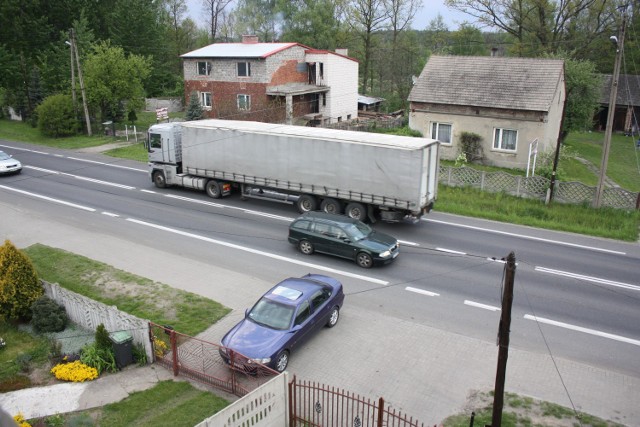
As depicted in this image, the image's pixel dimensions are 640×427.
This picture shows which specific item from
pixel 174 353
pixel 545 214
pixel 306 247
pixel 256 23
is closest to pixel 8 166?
pixel 306 247

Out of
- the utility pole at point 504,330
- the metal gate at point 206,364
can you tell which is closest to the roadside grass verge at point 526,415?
the utility pole at point 504,330

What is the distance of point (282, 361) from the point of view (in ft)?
40.9

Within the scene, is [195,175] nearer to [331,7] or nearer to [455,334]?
[455,334]

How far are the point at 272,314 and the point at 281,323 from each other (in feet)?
1.24

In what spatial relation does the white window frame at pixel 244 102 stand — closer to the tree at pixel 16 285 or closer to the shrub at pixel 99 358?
the tree at pixel 16 285

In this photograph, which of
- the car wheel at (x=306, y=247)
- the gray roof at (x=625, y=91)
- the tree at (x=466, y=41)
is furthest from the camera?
the tree at (x=466, y=41)

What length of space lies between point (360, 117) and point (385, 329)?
4186cm

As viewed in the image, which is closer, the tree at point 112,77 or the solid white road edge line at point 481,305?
the solid white road edge line at point 481,305

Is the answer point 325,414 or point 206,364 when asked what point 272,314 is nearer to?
point 206,364

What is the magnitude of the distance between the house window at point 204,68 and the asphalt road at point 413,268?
22.1 m

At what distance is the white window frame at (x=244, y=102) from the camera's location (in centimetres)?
4616

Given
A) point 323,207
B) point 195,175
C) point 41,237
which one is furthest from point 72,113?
point 323,207

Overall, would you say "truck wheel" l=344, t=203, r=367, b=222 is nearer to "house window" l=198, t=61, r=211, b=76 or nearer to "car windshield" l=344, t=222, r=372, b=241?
"car windshield" l=344, t=222, r=372, b=241

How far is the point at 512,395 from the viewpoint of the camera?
1158 cm
